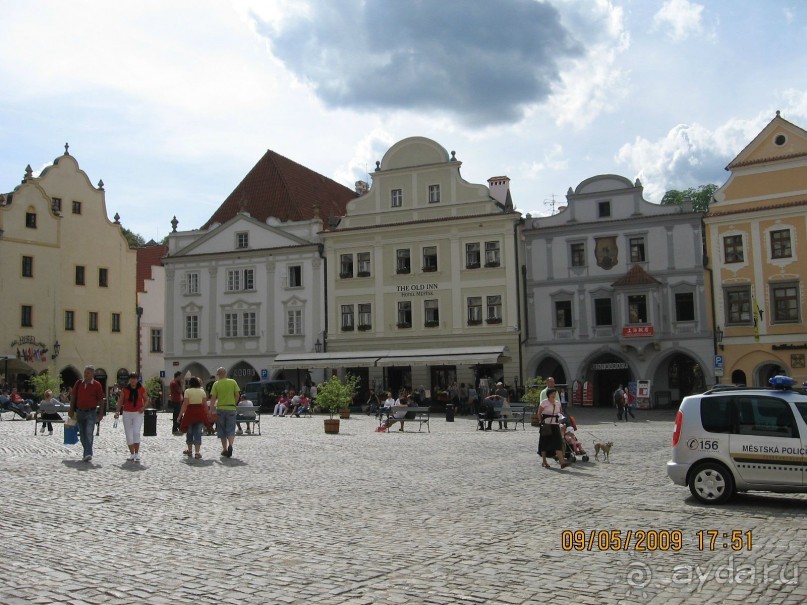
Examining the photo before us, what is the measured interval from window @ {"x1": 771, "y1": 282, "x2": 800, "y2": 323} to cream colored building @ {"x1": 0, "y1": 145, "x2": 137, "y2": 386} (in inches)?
1666

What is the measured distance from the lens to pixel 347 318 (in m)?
51.1

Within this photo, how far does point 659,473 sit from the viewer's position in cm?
1560

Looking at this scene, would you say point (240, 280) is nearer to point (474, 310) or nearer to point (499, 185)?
point (474, 310)

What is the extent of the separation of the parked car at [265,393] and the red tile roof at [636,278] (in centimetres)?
1887

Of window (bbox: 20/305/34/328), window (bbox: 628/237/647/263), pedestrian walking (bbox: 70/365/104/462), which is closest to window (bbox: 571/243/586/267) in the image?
window (bbox: 628/237/647/263)

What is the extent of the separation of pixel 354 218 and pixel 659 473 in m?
37.5

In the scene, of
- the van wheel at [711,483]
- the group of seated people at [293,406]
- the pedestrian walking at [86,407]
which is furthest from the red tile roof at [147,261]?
the van wheel at [711,483]

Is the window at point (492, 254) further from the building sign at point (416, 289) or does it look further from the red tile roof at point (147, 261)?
the red tile roof at point (147, 261)

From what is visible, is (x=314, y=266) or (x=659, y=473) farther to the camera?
(x=314, y=266)

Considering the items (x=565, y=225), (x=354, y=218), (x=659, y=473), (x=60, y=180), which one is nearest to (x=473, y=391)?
(x=565, y=225)

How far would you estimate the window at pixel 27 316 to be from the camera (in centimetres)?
5447

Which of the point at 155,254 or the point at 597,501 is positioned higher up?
the point at 155,254

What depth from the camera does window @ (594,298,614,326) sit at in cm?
4562

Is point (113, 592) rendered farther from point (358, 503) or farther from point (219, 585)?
point (358, 503)
